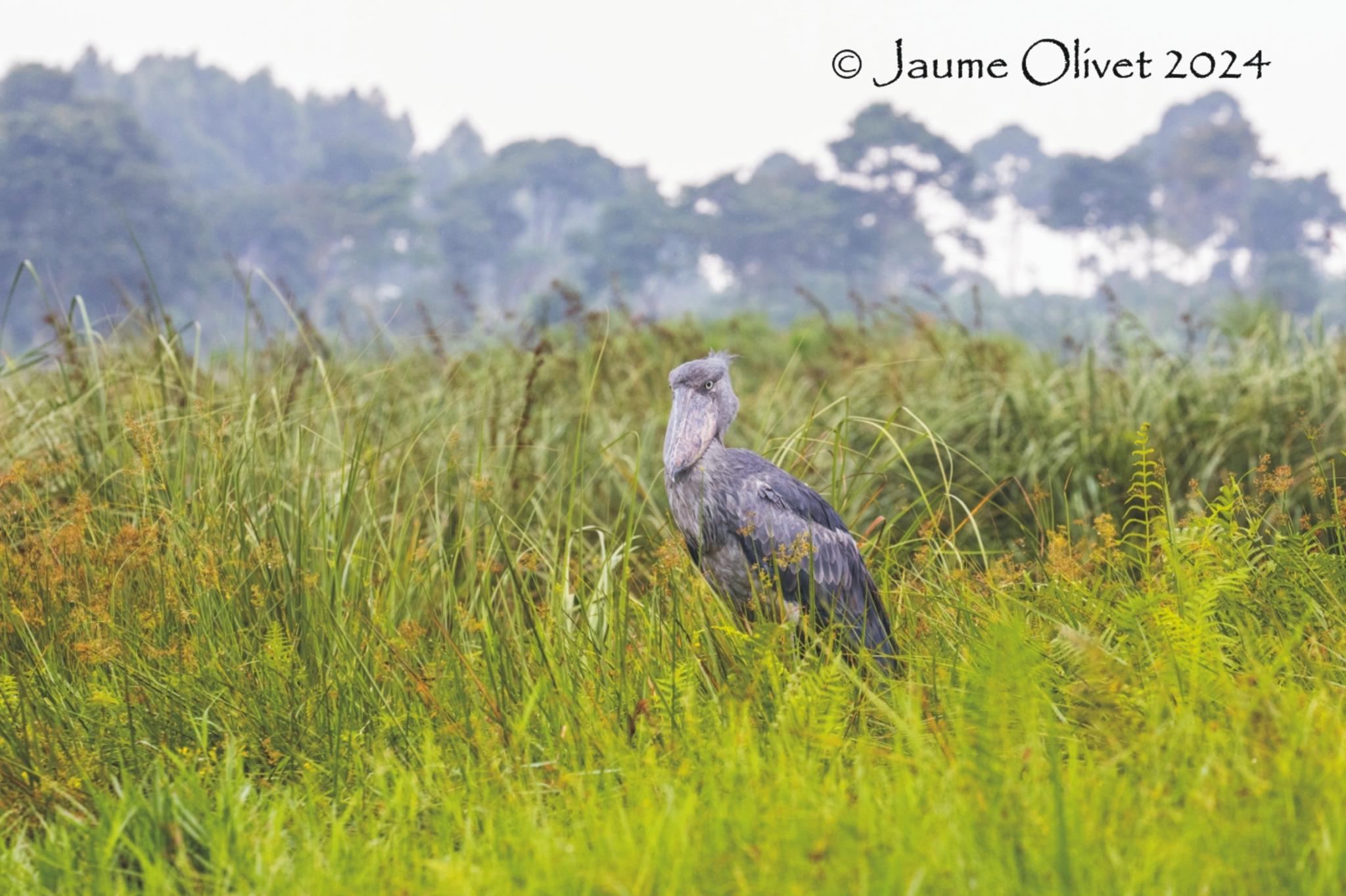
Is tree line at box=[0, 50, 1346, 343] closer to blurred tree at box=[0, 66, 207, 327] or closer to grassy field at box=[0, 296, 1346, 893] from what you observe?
blurred tree at box=[0, 66, 207, 327]

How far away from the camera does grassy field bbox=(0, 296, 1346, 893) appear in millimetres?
1996

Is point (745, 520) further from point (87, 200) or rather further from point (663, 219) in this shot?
point (663, 219)

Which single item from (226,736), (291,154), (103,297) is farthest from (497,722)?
(291,154)

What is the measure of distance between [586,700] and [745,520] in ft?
2.25

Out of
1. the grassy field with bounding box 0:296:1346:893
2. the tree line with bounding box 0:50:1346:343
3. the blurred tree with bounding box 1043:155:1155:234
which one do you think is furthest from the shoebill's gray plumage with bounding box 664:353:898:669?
the blurred tree with bounding box 1043:155:1155:234

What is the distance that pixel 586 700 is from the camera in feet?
9.47

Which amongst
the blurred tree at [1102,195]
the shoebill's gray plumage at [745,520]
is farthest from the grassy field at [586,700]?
the blurred tree at [1102,195]

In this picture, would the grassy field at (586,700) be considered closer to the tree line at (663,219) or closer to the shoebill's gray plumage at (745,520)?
the shoebill's gray plumage at (745,520)

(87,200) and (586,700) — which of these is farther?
(87,200)

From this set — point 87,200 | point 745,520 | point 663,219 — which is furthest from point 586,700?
point 663,219

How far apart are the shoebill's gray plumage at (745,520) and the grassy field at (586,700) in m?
0.10

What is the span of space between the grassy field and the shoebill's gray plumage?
0.33 feet

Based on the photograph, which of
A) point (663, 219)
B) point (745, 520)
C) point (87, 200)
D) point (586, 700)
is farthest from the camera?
point (663, 219)

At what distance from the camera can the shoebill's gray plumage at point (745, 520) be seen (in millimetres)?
3322
